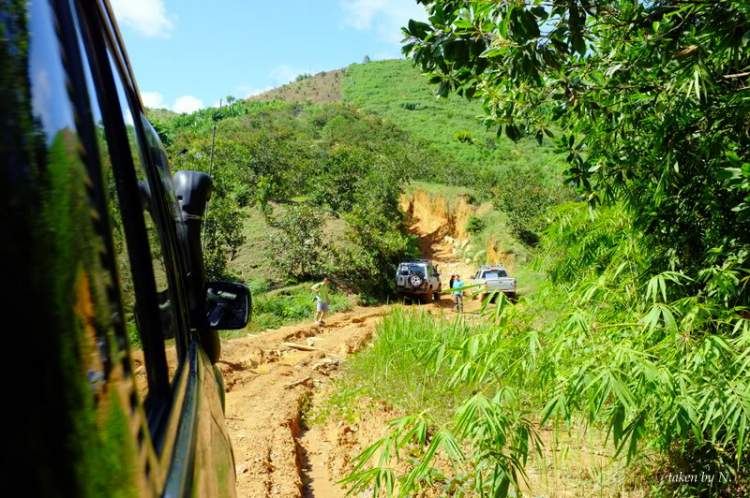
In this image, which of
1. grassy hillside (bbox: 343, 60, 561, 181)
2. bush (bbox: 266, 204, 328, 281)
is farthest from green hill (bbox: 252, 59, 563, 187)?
bush (bbox: 266, 204, 328, 281)

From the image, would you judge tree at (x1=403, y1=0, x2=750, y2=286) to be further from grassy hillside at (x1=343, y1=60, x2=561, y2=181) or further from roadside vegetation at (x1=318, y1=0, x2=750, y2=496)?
grassy hillside at (x1=343, y1=60, x2=561, y2=181)

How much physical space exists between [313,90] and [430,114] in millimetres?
25520

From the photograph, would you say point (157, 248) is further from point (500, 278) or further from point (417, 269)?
point (417, 269)

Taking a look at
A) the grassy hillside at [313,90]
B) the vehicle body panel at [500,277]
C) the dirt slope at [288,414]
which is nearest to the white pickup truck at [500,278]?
the vehicle body panel at [500,277]

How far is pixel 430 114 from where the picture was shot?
199 feet

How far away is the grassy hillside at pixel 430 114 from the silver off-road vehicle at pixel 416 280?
14.3 metres

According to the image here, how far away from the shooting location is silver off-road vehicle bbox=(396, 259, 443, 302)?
60.0ft

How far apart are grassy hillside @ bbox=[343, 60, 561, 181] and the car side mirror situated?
29638 millimetres

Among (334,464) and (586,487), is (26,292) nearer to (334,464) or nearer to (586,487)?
(586,487)

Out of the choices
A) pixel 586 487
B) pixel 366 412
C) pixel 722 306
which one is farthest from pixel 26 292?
pixel 366 412

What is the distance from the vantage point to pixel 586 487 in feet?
13.2

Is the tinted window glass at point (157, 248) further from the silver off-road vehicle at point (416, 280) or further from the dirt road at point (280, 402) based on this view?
the silver off-road vehicle at point (416, 280)

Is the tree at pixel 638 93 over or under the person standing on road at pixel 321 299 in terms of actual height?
over

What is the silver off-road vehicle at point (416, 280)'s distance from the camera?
60.0ft
